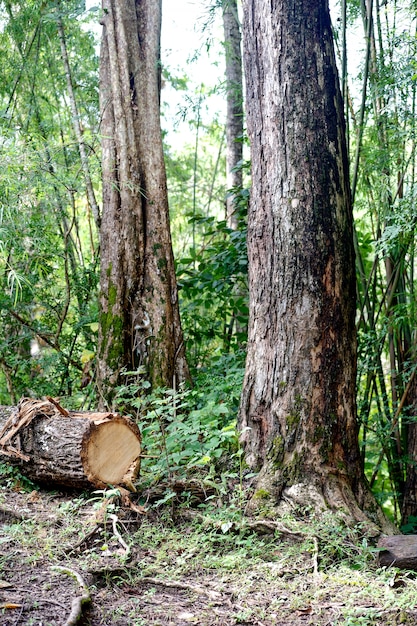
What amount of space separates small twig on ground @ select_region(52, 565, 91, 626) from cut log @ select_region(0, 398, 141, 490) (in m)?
0.78

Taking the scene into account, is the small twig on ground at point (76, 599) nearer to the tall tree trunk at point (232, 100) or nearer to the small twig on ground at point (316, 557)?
the small twig on ground at point (316, 557)

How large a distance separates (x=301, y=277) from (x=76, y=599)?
6.66ft

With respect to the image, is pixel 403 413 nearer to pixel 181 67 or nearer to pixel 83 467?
pixel 83 467

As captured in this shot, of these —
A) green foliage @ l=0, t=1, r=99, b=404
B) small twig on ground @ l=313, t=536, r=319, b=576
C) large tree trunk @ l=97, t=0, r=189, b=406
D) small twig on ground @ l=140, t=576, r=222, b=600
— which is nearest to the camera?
small twig on ground @ l=140, t=576, r=222, b=600

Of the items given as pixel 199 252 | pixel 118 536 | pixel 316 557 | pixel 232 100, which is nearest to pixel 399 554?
pixel 316 557

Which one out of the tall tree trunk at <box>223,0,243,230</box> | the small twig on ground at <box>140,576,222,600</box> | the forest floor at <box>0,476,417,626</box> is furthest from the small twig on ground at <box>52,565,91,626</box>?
the tall tree trunk at <box>223,0,243,230</box>

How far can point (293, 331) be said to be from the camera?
3762 millimetres

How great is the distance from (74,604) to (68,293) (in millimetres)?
4196

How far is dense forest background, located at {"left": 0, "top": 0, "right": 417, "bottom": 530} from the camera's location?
4281 mm

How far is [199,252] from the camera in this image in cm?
648

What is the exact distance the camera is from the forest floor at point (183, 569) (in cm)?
275

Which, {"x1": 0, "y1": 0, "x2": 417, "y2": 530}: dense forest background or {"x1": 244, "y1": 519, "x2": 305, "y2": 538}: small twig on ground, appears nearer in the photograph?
{"x1": 244, "y1": 519, "x2": 305, "y2": 538}: small twig on ground

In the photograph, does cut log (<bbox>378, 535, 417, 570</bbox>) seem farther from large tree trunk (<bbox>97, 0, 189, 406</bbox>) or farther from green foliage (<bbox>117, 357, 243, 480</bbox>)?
large tree trunk (<bbox>97, 0, 189, 406</bbox>)

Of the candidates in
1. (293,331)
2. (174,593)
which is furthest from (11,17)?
(174,593)
